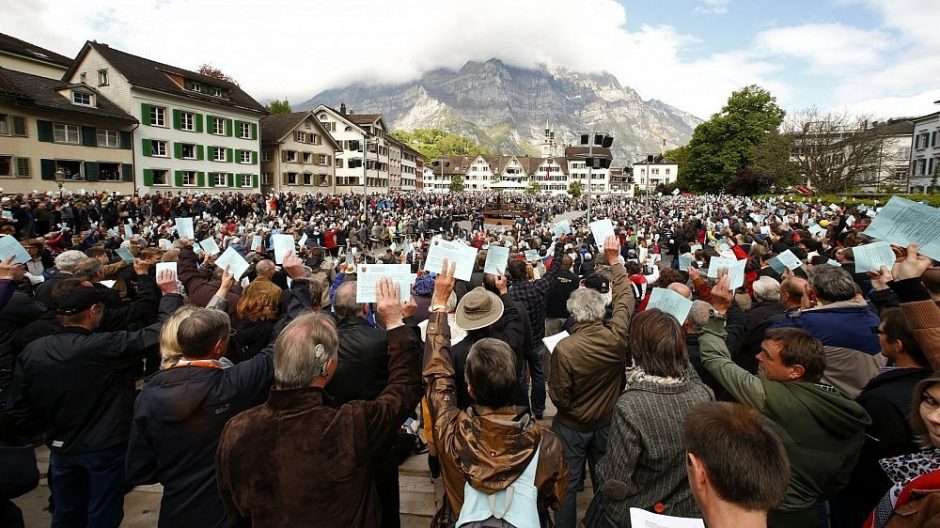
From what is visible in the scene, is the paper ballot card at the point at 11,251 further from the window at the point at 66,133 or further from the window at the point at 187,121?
the window at the point at 187,121

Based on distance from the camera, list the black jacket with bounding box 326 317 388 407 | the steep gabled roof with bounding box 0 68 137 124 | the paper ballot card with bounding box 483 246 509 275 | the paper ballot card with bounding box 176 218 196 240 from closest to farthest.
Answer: the black jacket with bounding box 326 317 388 407 < the paper ballot card with bounding box 483 246 509 275 < the paper ballot card with bounding box 176 218 196 240 < the steep gabled roof with bounding box 0 68 137 124

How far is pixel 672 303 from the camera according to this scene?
132 inches

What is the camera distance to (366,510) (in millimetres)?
2232

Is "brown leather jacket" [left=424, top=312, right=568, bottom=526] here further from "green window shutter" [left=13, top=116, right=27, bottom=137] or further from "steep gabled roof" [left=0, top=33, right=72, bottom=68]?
"steep gabled roof" [left=0, top=33, right=72, bottom=68]

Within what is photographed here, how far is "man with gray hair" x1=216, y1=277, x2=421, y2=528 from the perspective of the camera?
204 centimetres

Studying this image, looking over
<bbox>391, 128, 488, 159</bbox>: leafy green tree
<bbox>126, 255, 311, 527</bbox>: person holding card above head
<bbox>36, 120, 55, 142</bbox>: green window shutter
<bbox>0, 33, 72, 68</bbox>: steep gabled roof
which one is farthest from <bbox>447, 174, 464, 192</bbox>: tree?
<bbox>126, 255, 311, 527</bbox>: person holding card above head

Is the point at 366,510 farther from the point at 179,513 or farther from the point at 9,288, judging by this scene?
the point at 9,288

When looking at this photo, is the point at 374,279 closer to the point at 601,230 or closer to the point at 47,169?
the point at 601,230

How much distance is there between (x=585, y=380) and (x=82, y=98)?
40942mm

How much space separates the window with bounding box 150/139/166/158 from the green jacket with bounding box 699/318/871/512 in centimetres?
4232

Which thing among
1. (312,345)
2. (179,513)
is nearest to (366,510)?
(312,345)

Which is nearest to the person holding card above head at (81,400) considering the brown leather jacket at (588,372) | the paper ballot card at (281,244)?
the paper ballot card at (281,244)

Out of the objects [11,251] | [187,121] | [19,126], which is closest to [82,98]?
[19,126]

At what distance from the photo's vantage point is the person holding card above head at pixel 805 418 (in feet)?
7.98
